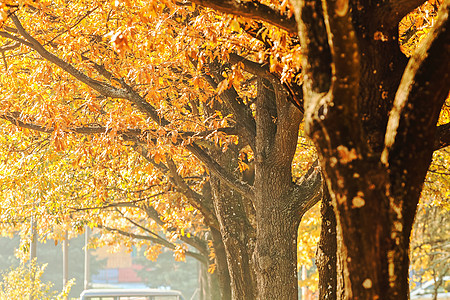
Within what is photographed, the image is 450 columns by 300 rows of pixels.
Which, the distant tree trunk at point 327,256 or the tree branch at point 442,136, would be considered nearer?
the tree branch at point 442,136

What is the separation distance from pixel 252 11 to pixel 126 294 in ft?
60.6

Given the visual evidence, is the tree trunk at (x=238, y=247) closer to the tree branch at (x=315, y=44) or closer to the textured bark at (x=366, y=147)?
the textured bark at (x=366, y=147)

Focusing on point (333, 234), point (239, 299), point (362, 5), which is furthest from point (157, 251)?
point (362, 5)

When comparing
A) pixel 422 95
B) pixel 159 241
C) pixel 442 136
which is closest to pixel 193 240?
pixel 159 241

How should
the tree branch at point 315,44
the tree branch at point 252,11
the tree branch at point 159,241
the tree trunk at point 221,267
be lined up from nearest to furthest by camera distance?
the tree branch at point 315,44, the tree branch at point 252,11, the tree trunk at point 221,267, the tree branch at point 159,241

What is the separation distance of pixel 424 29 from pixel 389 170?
3.52 m

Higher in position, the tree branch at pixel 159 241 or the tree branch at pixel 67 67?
the tree branch at pixel 67 67

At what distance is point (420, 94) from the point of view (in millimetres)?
4422

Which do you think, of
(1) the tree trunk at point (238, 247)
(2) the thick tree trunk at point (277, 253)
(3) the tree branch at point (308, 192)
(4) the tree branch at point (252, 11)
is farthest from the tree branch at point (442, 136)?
(1) the tree trunk at point (238, 247)

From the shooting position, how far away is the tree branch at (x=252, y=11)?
5027 millimetres

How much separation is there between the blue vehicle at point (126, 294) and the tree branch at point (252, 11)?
713 inches

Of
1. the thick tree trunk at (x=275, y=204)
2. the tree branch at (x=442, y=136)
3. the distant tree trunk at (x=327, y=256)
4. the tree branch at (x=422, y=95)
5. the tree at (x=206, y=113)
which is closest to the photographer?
the tree branch at (x=422, y=95)

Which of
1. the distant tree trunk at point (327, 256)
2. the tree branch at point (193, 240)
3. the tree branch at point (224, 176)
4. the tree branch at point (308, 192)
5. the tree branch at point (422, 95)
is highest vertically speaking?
the tree branch at point (193, 240)

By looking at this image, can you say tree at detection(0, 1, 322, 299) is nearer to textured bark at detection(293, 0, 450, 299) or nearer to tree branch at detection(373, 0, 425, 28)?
tree branch at detection(373, 0, 425, 28)
